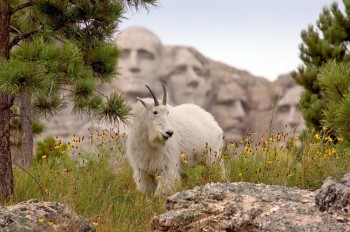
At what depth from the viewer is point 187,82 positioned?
3688cm

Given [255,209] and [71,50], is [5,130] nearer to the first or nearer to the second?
[71,50]

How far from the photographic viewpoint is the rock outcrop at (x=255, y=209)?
5.41 metres

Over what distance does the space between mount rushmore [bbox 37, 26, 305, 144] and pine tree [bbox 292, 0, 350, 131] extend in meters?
20.9

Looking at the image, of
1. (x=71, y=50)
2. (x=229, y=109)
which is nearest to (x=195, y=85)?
(x=229, y=109)

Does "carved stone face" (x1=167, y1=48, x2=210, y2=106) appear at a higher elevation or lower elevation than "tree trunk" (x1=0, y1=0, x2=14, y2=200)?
higher

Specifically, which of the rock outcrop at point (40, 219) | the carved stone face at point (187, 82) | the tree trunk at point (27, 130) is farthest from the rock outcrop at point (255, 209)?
the carved stone face at point (187, 82)

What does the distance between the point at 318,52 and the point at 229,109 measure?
81.5 ft

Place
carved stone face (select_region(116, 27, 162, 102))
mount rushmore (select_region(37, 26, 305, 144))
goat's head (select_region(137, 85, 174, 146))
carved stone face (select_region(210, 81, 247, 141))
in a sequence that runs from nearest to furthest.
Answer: goat's head (select_region(137, 85, 174, 146)), carved stone face (select_region(116, 27, 162, 102)), mount rushmore (select_region(37, 26, 305, 144)), carved stone face (select_region(210, 81, 247, 141))

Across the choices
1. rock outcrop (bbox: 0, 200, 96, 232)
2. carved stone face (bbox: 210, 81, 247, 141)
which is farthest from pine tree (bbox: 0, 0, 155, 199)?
carved stone face (bbox: 210, 81, 247, 141)

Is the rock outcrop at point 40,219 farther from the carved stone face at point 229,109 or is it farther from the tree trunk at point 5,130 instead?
the carved stone face at point 229,109

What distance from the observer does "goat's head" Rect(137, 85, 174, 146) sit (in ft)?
29.0

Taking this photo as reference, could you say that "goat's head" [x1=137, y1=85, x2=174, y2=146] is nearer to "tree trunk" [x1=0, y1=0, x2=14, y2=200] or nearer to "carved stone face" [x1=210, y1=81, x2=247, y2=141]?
"tree trunk" [x1=0, y1=0, x2=14, y2=200]

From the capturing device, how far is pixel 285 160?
8.65m

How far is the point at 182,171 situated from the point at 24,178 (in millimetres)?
2362
